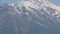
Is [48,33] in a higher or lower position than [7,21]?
lower

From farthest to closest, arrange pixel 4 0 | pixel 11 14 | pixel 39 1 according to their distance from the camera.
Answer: pixel 4 0 < pixel 39 1 < pixel 11 14

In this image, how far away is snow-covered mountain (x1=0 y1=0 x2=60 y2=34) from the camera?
5125 millimetres

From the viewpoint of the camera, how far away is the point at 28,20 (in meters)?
5.14

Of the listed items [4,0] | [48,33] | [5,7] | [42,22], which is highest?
[4,0]

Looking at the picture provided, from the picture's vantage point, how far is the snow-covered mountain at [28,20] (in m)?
5.12

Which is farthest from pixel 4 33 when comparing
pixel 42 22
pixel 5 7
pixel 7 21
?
pixel 42 22

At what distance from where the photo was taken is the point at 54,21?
5.23 metres

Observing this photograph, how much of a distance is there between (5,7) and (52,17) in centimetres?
176

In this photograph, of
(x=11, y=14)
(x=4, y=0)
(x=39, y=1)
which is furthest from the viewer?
(x=4, y=0)

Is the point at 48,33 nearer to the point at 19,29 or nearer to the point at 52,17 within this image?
the point at 52,17

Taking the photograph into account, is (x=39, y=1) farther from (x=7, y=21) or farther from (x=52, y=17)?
(x=7, y=21)

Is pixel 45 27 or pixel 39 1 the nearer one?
pixel 45 27

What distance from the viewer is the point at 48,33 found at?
17.5 ft

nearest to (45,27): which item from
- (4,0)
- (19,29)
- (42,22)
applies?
(42,22)
